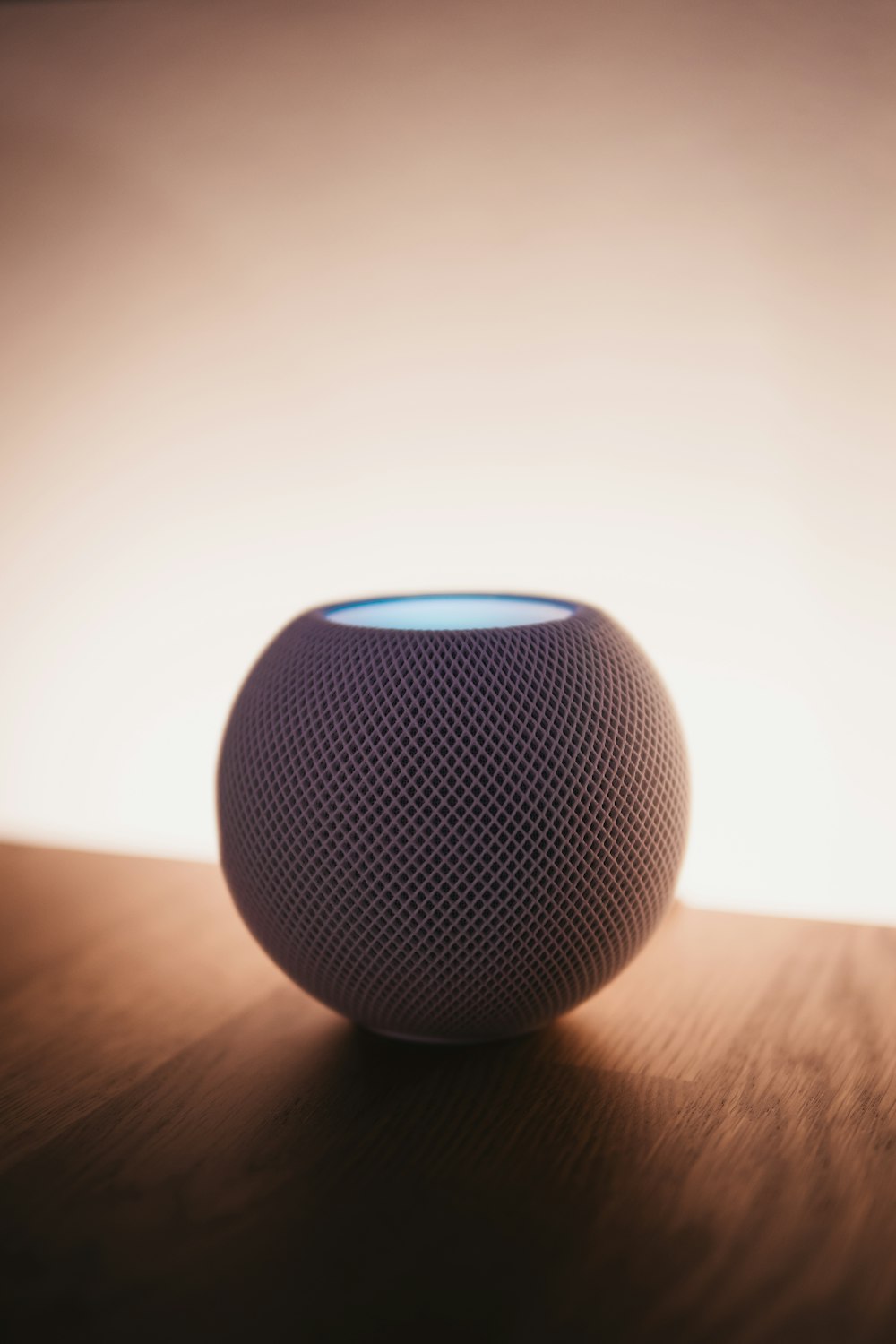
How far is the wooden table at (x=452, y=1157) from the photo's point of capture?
52 centimetres

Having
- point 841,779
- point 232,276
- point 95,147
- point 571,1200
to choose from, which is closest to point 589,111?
point 232,276

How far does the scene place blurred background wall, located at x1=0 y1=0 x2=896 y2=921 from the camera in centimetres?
88

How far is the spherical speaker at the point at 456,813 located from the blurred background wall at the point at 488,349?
32 centimetres

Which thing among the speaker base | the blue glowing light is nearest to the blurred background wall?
the blue glowing light

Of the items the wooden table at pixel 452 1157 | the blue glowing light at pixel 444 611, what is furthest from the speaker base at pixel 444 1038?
the blue glowing light at pixel 444 611

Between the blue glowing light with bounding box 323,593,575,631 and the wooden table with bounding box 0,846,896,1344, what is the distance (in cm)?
30

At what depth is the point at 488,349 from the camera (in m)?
0.99

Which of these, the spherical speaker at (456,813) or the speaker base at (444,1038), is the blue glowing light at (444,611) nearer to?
the spherical speaker at (456,813)

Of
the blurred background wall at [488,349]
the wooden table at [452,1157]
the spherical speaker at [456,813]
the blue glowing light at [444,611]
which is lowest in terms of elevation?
the wooden table at [452,1157]

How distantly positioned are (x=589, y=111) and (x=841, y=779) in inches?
24.1

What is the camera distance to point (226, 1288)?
21.0 inches

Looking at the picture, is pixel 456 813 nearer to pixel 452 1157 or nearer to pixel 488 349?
pixel 452 1157

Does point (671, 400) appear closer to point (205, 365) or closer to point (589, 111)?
point (589, 111)

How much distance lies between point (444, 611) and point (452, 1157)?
0.36 meters
